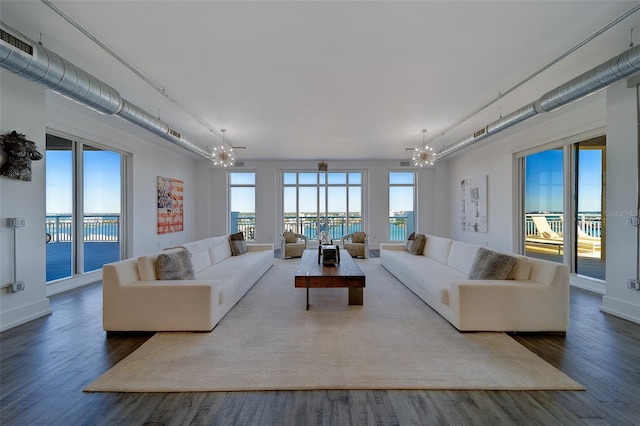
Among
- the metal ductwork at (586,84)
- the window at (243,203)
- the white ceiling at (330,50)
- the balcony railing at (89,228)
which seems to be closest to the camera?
the white ceiling at (330,50)

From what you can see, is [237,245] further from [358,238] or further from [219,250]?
[358,238]

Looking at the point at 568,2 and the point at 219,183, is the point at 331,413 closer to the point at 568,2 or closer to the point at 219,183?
the point at 568,2

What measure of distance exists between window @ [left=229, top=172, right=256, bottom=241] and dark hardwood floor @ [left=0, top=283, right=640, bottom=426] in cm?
687

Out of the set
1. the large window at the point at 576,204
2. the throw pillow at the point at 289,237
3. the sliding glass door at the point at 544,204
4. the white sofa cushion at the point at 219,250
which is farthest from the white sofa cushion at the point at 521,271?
the throw pillow at the point at 289,237

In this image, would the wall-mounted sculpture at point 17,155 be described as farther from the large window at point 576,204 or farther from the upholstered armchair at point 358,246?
the large window at point 576,204

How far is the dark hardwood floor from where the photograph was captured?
1661 millimetres

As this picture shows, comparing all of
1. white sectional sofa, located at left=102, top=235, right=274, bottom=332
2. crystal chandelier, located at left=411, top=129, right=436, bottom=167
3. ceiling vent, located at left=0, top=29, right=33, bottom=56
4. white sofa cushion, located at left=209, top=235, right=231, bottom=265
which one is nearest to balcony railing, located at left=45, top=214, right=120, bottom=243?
white sofa cushion, located at left=209, top=235, right=231, bottom=265

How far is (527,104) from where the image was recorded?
4.25 metres

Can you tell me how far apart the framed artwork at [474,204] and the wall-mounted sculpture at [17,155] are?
875 cm

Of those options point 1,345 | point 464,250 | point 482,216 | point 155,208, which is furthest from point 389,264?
point 155,208

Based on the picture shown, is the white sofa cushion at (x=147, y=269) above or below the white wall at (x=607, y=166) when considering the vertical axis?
below

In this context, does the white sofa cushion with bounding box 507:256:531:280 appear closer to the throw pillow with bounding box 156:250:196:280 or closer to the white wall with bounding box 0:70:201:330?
the throw pillow with bounding box 156:250:196:280

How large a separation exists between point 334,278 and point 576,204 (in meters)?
4.81

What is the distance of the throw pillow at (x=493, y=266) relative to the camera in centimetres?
299
